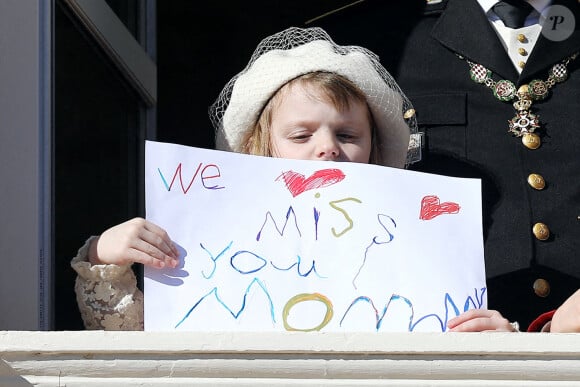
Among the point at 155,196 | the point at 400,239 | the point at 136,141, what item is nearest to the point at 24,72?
the point at 155,196

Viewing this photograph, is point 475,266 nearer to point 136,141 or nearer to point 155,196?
point 155,196

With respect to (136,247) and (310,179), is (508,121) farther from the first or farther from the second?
(136,247)

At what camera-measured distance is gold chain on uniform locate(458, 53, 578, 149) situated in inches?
86.6

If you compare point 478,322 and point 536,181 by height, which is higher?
point 536,181

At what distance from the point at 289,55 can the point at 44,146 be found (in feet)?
1.31

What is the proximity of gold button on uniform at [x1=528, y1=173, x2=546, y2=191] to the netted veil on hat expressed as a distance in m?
0.21

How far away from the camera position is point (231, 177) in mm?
1657

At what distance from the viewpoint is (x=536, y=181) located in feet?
7.06

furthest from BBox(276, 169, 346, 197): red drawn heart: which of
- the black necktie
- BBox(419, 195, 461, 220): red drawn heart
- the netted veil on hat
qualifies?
the black necktie

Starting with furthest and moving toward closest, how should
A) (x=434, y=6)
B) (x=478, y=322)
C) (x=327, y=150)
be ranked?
(x=434, y=6) < (x=327, y=150) < (x=478, y=322)

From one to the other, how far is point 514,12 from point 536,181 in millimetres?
310

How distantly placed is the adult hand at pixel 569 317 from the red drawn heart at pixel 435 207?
0.17m

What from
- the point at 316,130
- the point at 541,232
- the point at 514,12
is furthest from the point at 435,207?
the point at 514,12

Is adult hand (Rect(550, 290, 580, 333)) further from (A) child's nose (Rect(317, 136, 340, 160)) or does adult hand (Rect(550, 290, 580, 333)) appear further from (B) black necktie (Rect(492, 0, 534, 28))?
(B) black necktie (Rect(492, 0, 534, 28))
